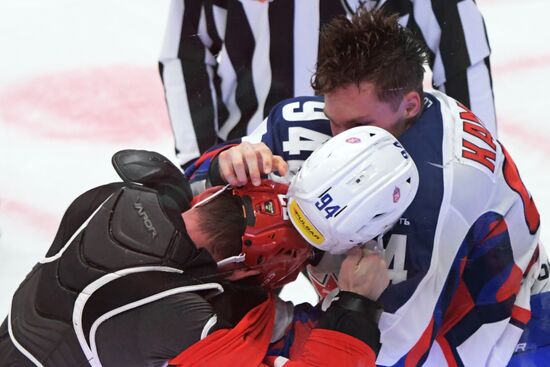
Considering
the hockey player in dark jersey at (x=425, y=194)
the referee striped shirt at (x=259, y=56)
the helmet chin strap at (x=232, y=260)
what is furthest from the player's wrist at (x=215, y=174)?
the referee striped shirt at (x=259, y=56)

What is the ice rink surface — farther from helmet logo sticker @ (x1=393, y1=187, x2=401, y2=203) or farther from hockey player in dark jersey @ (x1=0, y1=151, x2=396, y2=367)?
helmet logo sticker @ (x1=393, y1=187, x2=401, y2=203)

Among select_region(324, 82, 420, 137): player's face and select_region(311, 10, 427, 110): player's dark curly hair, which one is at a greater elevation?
select_region(311, 10, 427, 110): player's dark curly hair

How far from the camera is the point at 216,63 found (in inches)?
77.5

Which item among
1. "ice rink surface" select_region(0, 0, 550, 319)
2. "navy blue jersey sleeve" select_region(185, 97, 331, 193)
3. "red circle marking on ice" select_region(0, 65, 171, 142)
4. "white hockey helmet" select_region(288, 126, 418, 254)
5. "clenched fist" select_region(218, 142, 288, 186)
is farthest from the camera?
"red circle marking on ice" select_region(0, 65, 171, 142)

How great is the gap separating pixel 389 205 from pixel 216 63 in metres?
0.94

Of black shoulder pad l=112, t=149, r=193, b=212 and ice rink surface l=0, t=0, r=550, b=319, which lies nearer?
black shoulder pad l=112, t=149, r=193, b=212

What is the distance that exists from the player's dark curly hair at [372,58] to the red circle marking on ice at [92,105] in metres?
1.00

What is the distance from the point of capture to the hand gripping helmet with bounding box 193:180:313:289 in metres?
1.20

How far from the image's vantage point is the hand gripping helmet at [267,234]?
1199mm

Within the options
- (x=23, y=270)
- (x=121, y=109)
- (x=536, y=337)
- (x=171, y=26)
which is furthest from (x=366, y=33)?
(x=121, y=109)

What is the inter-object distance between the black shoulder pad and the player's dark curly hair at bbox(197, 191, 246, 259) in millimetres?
47

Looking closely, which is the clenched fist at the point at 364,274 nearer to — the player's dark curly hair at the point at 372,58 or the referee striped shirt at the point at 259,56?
the player's dark curly hair at the point at 372,58

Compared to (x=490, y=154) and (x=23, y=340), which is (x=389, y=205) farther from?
(x=23, y=340)

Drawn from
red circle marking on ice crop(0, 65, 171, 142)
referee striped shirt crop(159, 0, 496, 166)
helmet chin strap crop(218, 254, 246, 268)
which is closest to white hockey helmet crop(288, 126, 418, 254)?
helmet chin strap crop(218, 254, 246, 268)
